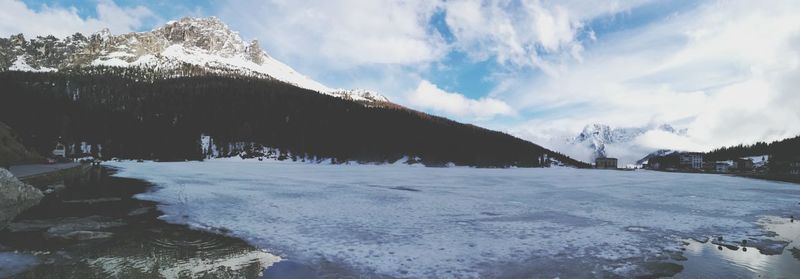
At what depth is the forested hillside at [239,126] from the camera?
12794 cm

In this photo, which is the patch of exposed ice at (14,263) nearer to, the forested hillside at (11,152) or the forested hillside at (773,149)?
the forested hillside at (11,152)

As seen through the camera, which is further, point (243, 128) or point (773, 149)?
point (773, 149)

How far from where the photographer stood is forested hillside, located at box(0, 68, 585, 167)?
12794 centimetres

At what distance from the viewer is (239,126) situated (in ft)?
500

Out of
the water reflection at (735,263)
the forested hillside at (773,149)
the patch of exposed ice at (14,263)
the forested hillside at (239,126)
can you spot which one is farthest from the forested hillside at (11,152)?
the forested hillside at (773,149)

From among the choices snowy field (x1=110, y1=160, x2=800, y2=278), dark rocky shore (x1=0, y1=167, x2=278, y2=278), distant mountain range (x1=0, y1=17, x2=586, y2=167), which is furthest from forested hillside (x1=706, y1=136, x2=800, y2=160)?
dark rocky shore (x1=0, y1=167, x2=278, y2=278)

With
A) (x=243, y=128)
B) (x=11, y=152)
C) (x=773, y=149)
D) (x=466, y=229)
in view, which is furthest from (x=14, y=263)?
(x=773, y=149)

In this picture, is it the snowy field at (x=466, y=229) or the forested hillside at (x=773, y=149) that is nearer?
the snowy field at (x=466, y=229)

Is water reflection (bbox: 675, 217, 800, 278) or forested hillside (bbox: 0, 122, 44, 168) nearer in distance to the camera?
water reflection (bbox: 675, 217, 800, 278)

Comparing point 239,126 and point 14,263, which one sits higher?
point 239,126

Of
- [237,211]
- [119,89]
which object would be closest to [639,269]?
[237,211]

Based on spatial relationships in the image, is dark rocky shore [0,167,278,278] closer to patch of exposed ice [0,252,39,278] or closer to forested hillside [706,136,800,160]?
patch of exposed ice [0,252,39,278]

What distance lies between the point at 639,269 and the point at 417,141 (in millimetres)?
124587

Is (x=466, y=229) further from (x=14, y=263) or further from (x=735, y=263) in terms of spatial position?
(x=14, y=263)
